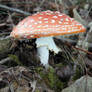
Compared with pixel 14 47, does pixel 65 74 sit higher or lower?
lower

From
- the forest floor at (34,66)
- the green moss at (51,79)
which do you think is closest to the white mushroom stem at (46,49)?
the forest floor at (34,66)

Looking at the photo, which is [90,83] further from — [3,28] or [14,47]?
[3,28]

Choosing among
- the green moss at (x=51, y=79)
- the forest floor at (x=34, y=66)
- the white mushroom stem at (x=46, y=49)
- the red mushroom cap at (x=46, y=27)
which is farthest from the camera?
the white mushroom stem at (x=46, y=49)

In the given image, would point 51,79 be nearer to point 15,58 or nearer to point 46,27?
point 15,58

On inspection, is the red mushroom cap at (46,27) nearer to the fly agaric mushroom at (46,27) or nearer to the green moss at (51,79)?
the fly agaric mushroom at (46,27)

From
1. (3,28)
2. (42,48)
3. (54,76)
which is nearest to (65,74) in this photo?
(54,76)

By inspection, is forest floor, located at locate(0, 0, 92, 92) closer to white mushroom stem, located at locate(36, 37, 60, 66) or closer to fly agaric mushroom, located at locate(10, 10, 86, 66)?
white mushroom stem, located at locate(36, 37, 60, 66)

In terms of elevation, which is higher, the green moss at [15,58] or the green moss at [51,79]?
the green moss at [15,58]

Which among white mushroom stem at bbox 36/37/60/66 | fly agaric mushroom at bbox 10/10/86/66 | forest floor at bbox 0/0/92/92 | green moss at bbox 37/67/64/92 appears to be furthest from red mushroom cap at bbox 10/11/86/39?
green moss at bbox 37/67/64/92

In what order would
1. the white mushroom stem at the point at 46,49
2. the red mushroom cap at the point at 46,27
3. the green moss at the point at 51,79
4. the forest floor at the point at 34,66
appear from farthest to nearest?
the white mushroom stem at the point at 46,49, the green moss at the point at 51,79, the forest floor at the point at 34,66, the red mushroom cap at the point at 46,27

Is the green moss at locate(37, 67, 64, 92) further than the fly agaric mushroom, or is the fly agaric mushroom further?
the green moss at locate(37, 67, 64, 92)

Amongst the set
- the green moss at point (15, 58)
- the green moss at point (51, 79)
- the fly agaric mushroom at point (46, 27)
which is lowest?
the green moss at point (51, 79)
